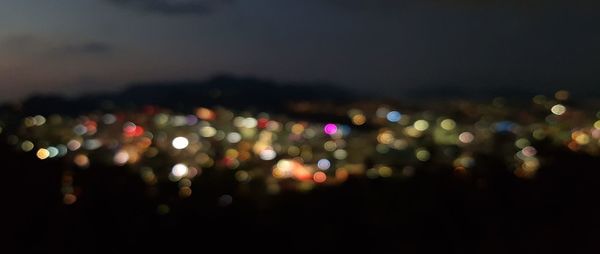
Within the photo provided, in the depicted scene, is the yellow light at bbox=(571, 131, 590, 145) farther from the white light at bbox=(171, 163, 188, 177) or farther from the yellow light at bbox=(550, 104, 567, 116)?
the white light at bbox=(171, 163, 188, 177)

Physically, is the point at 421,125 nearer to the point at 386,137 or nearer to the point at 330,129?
the point at 386,137

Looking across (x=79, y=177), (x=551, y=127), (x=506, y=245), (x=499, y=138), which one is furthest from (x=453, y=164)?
(x=79, y=177)

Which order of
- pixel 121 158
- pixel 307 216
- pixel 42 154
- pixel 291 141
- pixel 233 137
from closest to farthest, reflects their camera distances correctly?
pixel 307 216, pixel 42 154, pixel 121 158, pixel 291 141, pixel 233 137

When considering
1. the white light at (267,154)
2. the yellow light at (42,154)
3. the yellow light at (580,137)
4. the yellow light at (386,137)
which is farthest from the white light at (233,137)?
the yellow light at (580,137)

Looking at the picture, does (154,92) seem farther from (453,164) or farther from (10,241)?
(10,241)

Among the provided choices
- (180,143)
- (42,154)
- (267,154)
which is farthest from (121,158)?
(267,154)

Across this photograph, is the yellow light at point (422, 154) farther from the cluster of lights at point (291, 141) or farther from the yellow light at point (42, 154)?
the yellow light at point (42, 154)
